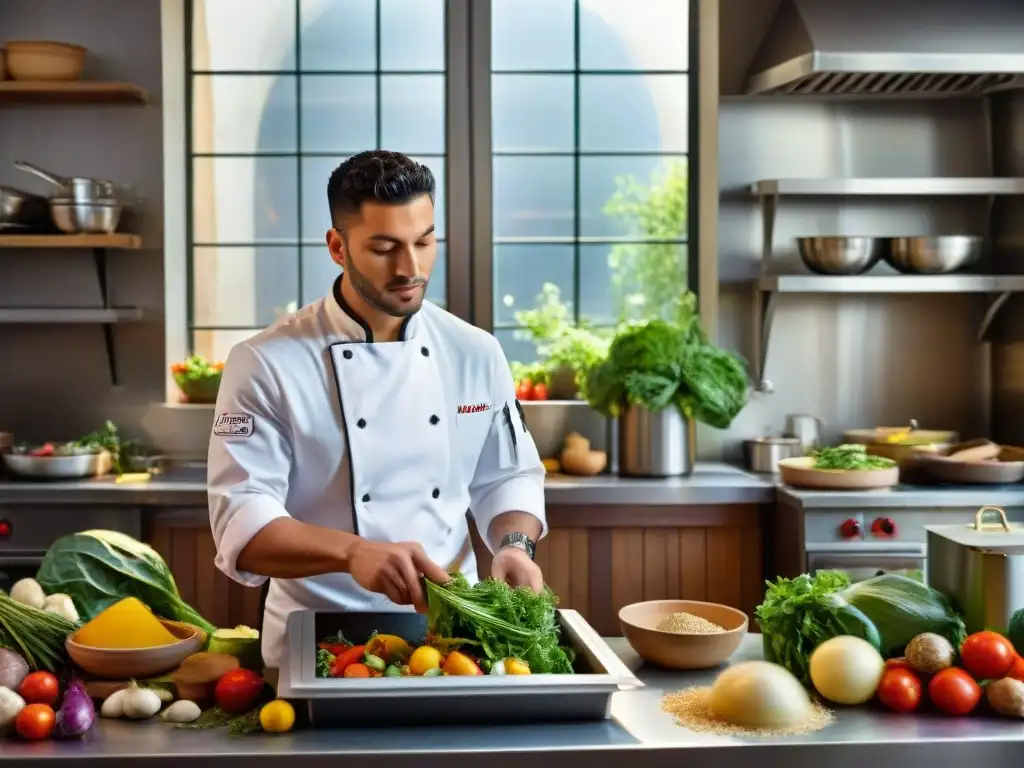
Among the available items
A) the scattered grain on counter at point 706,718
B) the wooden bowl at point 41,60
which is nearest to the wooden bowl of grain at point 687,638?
the scattered grain on counter at point 706,718

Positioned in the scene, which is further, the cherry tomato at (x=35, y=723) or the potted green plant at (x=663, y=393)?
the potted green plant at (x=663, y=393)

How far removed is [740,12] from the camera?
485 cm

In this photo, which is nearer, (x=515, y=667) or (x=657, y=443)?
(x=515, y=667)

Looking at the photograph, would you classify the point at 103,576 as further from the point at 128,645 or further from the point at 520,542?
the point at 520,542

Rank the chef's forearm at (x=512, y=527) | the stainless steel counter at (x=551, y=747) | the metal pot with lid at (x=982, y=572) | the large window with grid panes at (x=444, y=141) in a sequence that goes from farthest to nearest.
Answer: the large window with grid panes at (x=444, y=141) < the chef's forearm at (x=512, y=527) < the metal pot with lid at (x=982, y=572) < the stainless steel counter at (x=551, y=747)

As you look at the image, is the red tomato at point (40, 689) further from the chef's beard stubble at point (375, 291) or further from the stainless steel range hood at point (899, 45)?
the stainless steel range hood at point (899, 45)

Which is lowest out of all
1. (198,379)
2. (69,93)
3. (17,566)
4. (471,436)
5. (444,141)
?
(17,566)

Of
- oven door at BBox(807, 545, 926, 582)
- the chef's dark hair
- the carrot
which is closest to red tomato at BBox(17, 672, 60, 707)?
the carrot

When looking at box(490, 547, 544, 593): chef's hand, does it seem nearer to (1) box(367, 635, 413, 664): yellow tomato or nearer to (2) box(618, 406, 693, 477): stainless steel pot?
(1) box(367, 635, 413, 664): yellow tomato

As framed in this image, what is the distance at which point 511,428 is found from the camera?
2.86m

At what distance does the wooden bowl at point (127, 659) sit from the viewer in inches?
83.3

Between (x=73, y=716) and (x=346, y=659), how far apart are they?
1.37 ft

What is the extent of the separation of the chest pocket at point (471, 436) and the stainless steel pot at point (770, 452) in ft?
6.81

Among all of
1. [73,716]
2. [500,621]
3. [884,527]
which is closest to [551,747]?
[500,621]
